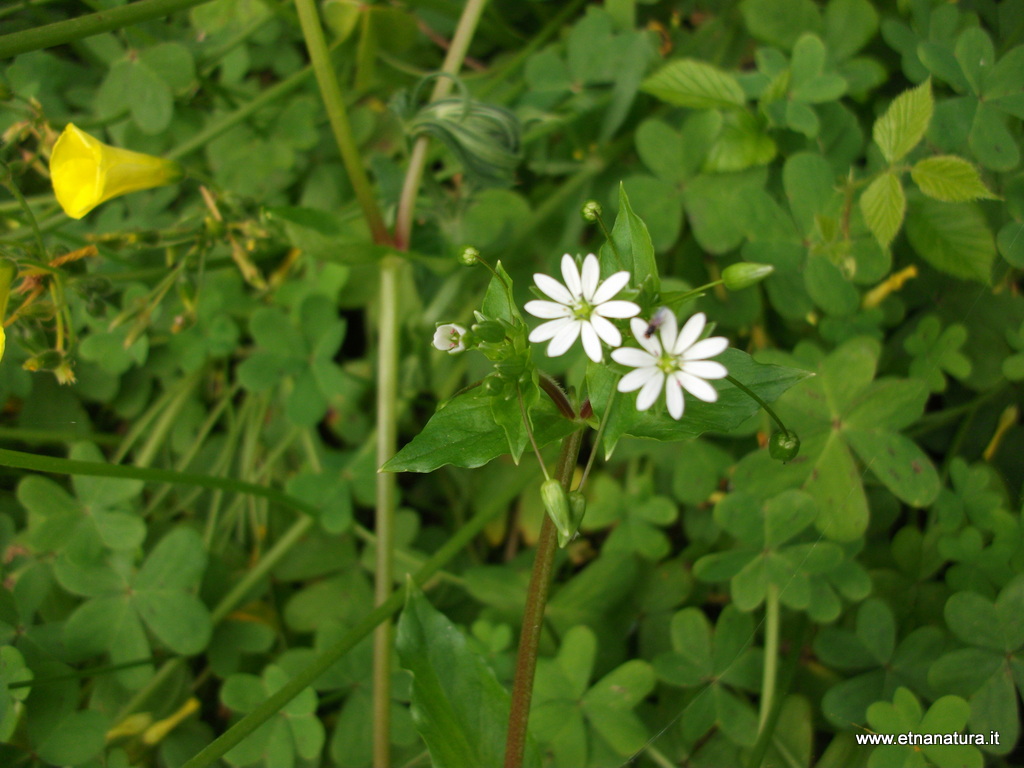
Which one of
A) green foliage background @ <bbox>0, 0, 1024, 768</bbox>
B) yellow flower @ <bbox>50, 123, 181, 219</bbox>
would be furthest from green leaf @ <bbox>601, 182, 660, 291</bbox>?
yellow flower @ <bbox>50, 123, 181, 219</bbox>

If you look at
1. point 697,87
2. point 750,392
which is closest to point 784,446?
point 750,392

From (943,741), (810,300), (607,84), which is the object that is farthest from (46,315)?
(943,741)

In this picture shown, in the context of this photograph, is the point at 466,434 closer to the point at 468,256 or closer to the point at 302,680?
the point at 468,256

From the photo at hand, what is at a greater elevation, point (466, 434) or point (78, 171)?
point (78, 171)

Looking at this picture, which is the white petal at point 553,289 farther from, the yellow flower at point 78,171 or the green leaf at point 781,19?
the green leaf at point 781,19

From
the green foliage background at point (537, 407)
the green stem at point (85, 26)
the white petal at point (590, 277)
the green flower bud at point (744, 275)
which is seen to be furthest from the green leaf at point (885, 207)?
the green stem at point (85, 26)
